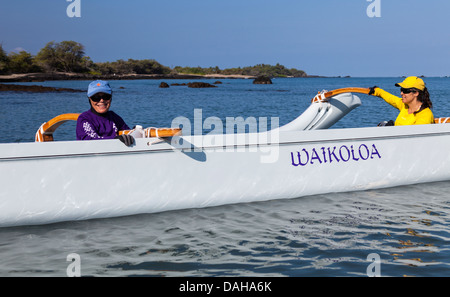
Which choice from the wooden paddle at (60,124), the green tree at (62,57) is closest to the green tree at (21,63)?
the green tree at (62,57)

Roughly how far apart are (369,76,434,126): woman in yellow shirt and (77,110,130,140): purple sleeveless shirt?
152 inches

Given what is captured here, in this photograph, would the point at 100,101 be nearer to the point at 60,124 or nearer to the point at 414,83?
the point at 60,124

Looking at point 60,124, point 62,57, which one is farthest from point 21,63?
point 60,124

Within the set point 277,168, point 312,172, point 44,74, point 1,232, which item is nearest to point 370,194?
point 312,172

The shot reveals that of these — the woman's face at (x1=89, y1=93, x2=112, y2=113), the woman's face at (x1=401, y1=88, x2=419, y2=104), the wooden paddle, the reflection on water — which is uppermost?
the woman's face at (x1=401, y1=88, x2=419, y2=104)

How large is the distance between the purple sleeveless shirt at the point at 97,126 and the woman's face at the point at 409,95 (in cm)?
386

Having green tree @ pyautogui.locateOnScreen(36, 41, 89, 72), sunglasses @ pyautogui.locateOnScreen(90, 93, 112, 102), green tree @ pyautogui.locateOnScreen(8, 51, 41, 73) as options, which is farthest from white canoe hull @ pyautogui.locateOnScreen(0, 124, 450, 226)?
green tree @ pyautogui.locateOnScreen(36, 41, 89, 72)

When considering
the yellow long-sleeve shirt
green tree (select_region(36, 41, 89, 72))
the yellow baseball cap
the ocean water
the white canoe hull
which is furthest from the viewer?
green tree (select_region(36, 41, 89, 72))

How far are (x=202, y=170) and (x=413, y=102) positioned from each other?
3.36 metres

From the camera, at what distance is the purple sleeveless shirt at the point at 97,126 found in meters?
5.03

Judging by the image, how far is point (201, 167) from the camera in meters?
5.35

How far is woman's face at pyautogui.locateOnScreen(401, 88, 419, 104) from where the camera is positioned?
255 inches

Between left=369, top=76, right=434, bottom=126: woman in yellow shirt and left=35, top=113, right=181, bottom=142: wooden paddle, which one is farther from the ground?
left=369, top=76, right=434, bottom=126: woman in yellow shirt

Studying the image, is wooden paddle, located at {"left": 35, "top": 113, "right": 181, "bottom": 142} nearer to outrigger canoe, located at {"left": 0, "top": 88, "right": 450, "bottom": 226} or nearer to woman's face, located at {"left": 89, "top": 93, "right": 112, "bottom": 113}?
outrigger canoe, located at {"left": 0, "top": 88, "right": 450, "bottom": 226}
